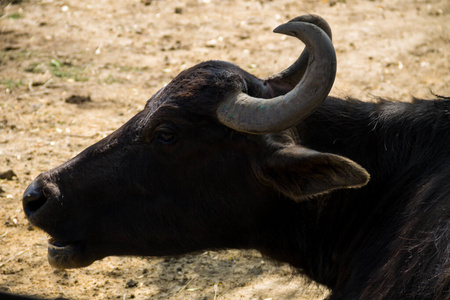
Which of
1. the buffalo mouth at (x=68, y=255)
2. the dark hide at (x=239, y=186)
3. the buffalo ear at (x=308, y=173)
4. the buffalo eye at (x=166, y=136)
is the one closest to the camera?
the buffalo ear at (x=308, y=173)

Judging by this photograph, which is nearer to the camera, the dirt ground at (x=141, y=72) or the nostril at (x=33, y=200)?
the nostril at (x=33, y=200)

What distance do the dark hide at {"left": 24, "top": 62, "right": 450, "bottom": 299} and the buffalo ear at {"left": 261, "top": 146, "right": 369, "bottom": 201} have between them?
1 centimetres

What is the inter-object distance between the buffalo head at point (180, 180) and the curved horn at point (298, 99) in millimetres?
13

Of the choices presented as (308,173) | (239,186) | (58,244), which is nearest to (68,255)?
(58,244)

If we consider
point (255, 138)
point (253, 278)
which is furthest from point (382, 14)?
point (255, 138)

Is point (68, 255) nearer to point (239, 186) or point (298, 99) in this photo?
point (239, 186)

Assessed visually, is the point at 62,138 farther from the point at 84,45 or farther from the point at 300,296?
the point at 300,296

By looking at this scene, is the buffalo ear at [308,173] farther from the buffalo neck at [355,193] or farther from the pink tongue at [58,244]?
the pink tongue at [58,244]

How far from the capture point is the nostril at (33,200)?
4.24m

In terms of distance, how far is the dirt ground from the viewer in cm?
526

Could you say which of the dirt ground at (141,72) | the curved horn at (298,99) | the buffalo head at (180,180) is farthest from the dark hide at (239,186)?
the dirt ground at (141,72)

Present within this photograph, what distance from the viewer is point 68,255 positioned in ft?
13.8

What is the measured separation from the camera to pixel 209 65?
4.18 metres

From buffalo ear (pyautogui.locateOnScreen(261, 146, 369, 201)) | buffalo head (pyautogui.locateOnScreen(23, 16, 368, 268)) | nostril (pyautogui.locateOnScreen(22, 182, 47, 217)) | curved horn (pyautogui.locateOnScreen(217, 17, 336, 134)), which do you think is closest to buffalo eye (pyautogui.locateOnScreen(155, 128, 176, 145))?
buffalo head (pyautogui.locateOnScreen(23, 16, 368, 268))
